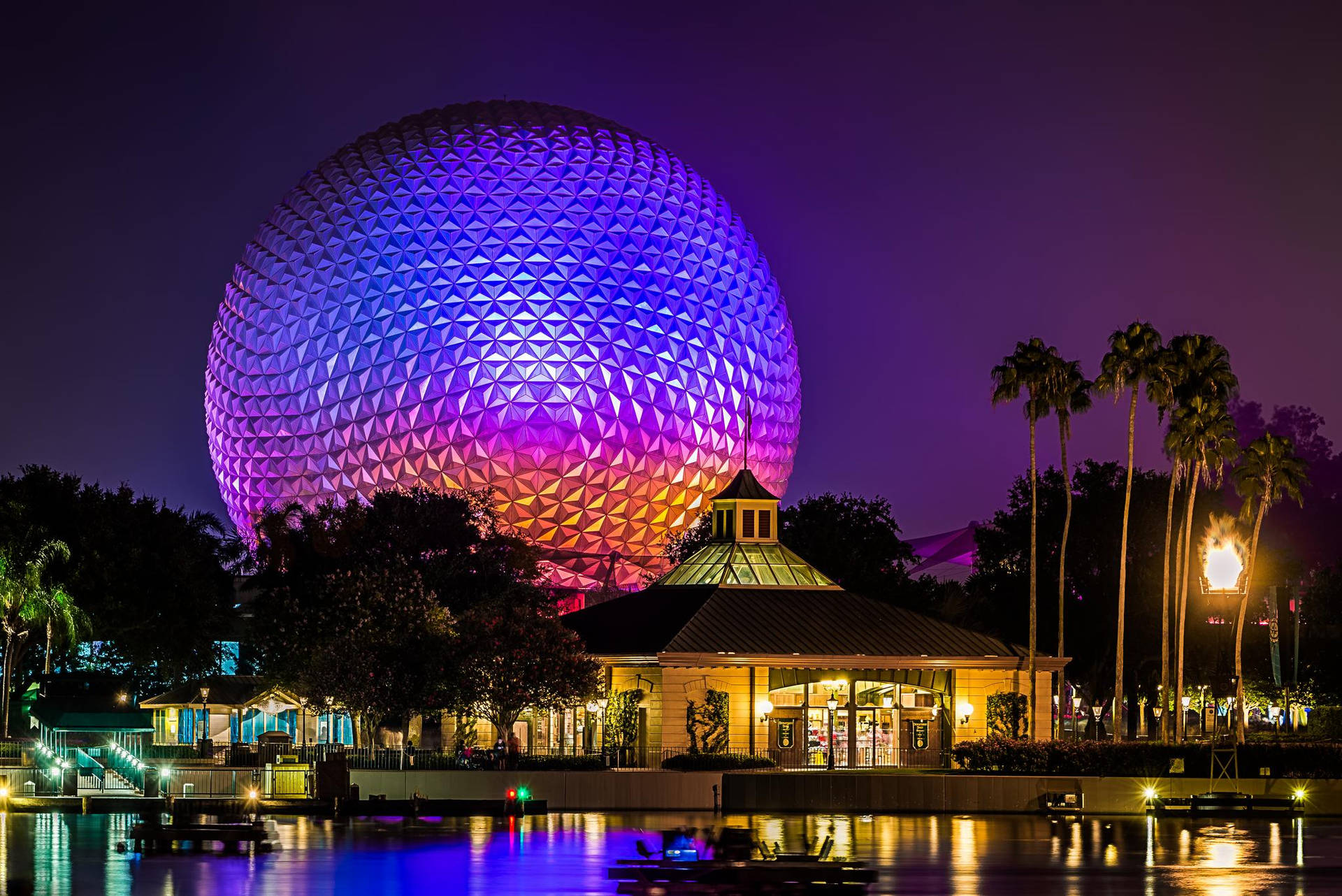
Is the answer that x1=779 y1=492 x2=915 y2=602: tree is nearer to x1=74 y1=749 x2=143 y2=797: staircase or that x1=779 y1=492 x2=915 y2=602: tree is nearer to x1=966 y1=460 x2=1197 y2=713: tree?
x1=966 y1=460 x2=1197 y2=713: tree

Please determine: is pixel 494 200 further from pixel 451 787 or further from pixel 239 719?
pixel 451 787

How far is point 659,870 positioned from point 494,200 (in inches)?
2184

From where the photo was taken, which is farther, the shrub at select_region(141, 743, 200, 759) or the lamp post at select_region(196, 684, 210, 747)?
the lamp post at select_region(196, 684, 210, 747)

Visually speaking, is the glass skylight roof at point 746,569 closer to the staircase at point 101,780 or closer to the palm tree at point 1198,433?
the palm tree at point 1198,433

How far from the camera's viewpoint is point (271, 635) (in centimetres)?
7462

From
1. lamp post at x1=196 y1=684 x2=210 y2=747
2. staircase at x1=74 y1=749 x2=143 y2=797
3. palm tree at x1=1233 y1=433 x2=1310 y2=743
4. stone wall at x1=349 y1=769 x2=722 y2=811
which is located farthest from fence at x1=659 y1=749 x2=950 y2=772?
lamp post at x1=196 y1=684 x2=210 y2=747

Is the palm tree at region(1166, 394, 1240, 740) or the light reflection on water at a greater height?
the palm tree at region(1166, 394, 1240, 740)

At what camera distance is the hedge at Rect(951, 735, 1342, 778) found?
54656mm

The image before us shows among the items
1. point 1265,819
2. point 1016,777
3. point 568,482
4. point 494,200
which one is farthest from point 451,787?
point 494,200

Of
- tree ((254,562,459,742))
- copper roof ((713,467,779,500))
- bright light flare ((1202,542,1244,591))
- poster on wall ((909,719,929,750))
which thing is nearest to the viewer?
bright light flare ((1202,542,1244,591))

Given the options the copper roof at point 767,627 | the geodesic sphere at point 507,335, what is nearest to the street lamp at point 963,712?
the copper roof at point 767,627

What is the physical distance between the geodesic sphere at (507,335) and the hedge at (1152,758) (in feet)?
96.4

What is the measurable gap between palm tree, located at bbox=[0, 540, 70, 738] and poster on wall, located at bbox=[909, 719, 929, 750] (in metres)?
26.1

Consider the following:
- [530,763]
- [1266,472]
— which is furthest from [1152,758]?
[1266,472]
